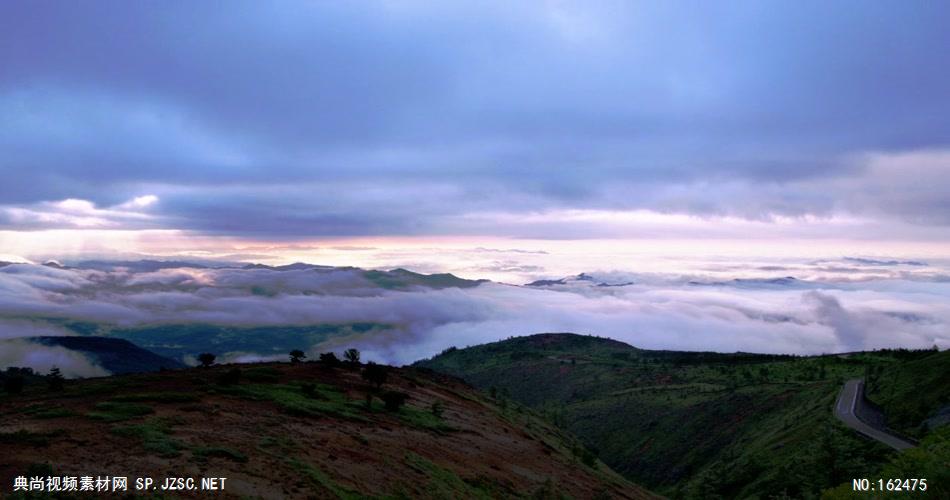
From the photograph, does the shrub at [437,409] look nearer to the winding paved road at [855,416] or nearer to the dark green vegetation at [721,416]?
the dark green vegetation at [721,416]

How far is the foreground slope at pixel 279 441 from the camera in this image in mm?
19859

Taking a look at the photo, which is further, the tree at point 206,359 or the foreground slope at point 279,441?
the tree at point 206,359

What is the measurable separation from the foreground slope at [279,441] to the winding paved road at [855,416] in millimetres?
18156

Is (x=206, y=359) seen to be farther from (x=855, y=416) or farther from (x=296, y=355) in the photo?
(x=855, y=416)

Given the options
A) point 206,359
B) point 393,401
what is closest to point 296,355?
point 206,359

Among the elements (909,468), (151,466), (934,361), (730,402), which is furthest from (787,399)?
(151,466)

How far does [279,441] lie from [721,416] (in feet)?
213

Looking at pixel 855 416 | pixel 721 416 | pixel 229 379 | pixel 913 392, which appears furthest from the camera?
pixel 721 416

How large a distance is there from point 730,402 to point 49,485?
78654 mm

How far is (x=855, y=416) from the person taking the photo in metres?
50.0

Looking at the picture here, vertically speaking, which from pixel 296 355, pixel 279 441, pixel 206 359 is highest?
pixel 206 359

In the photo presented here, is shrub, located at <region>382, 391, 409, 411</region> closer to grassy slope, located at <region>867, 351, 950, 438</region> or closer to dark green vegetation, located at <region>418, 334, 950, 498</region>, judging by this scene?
dark green vegetation, located at <region>418, 334, 950, 498</region>

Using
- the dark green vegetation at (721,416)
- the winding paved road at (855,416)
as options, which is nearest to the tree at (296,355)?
the dark green vegetation at (721,416)

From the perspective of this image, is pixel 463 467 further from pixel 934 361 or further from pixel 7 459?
pixel 934 361
